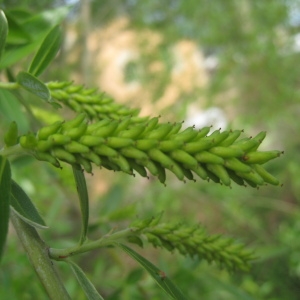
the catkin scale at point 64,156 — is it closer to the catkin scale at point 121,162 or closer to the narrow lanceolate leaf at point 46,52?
the catkin scale at point 121,162

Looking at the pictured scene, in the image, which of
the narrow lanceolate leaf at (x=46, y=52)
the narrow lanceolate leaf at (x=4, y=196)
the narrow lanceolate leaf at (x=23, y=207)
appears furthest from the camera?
the narrow lanceolate leaf at (x=46, y=52)

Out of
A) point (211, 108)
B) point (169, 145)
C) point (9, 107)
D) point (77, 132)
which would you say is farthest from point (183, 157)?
point (211, 108)

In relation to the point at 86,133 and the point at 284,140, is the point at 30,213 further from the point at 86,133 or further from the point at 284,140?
the point at 284,140

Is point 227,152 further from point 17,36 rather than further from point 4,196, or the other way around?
point 17,36

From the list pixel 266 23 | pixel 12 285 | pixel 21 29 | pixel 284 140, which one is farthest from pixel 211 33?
pixel 21 29

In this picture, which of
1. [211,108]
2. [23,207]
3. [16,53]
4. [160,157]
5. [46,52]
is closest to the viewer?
[160,157]

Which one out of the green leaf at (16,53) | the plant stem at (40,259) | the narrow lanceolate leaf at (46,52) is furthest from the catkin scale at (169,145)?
the green leaf at (16,53)
